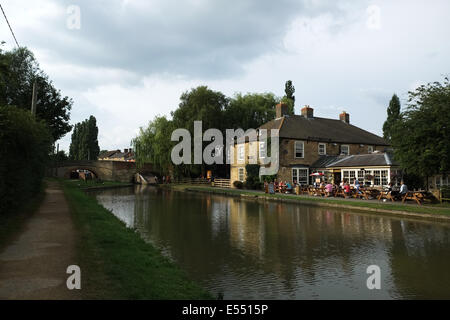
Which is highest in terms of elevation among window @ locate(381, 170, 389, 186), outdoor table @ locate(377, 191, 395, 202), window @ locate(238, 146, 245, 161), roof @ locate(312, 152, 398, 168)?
window @ locate(238, 146, 245, 161)

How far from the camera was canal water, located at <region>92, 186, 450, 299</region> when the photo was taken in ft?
19.9

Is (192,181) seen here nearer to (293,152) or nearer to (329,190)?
(293,152)

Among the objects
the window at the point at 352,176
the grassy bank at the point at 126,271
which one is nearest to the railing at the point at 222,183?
the window at the point at 352,176

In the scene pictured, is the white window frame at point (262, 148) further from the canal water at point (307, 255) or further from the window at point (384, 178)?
the canal water at point (307, 255)

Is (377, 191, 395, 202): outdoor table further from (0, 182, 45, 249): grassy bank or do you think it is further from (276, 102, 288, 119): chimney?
(0, 182, 45, 249): grassy bank

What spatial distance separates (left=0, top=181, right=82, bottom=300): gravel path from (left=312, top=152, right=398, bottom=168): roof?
24366mm

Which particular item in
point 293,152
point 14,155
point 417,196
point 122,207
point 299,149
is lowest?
point 122,207

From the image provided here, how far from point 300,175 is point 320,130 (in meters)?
6.48

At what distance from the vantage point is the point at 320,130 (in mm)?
37406

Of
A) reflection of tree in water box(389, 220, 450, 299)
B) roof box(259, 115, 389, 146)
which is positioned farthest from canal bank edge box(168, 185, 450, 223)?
roof box(259, 115, 389, 146)

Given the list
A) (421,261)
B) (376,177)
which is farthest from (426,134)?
(421,261)
